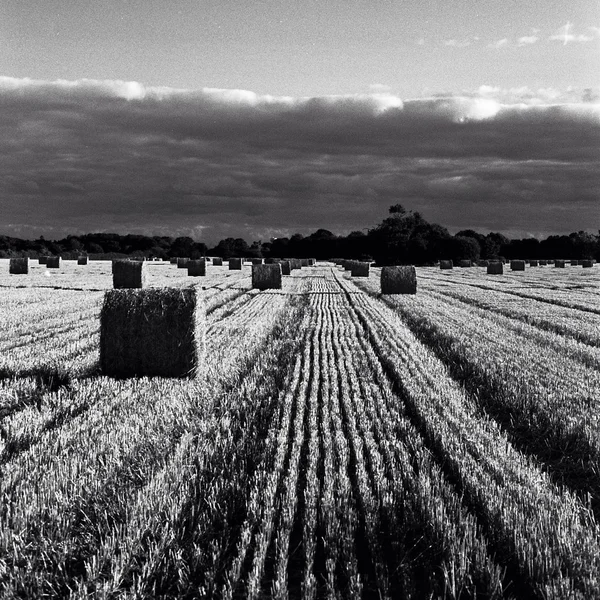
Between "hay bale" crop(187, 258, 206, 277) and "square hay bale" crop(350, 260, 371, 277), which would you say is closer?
"hay bale" crop(187, 258, 206, 277)

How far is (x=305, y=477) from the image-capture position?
5730 millimetres

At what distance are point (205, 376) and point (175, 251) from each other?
359 ft

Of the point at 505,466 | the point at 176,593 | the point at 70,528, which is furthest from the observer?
→ the point at 505,466

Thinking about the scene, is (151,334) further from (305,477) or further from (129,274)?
(129,274)

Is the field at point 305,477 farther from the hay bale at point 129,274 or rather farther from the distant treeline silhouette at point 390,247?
the distant treeline silhouette at point 390,247

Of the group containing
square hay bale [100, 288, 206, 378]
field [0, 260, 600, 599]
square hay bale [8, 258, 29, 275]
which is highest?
square hay bale [8, 258, 29, 275]

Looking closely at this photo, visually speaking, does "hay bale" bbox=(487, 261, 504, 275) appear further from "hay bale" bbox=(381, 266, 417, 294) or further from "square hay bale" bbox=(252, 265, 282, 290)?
"square hay bale" bbox=(252, 265, 282, 290)

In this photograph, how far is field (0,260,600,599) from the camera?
4.16 metres

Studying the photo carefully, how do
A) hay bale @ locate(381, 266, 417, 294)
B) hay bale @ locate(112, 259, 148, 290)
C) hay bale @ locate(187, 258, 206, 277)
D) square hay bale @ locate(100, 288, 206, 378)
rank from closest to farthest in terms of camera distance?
square hay bale @ locate(100, 288, 206, 378) < hay bale @ locate(381, 266, 417, 294) < hay bale @ locate(112, 259, 148, 290) < hay bale @ locate(187, 258, 206, 277)

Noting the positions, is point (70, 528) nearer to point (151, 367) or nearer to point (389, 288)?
point (151, 367)

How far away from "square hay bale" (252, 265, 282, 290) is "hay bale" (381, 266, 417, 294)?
207 inches

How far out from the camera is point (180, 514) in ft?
16.0

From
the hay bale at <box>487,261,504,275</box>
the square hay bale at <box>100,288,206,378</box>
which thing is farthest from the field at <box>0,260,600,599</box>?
the hay bale at <box>487,261,504,275</box>

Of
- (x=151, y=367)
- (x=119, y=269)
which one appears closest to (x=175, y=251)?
(x=119, y=269)
